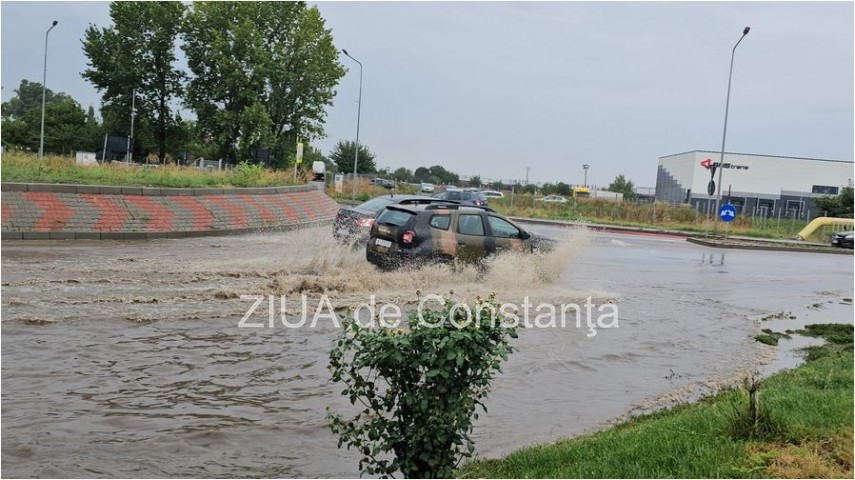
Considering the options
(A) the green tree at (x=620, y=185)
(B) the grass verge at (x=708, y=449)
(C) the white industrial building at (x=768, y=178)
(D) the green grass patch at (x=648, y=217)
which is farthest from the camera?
(A) the green tree at (x=620, y=185)

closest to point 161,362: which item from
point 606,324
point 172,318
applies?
point 172,318

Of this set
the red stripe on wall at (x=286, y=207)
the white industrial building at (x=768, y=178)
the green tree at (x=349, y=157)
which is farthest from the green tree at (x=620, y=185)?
the red stripe on wall at (x=286, y=207)

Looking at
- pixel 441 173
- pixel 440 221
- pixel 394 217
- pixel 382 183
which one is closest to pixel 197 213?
pixel 394 217

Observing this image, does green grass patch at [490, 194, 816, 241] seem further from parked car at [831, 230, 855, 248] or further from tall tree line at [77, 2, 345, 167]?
tall tree line at [77, 2, 345, 167]

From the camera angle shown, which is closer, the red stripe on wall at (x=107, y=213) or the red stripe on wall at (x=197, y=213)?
the red stripe on wall at (x=107, y=213)

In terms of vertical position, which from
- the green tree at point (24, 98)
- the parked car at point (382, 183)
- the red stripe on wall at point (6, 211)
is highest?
the green tree at point (24, 98)

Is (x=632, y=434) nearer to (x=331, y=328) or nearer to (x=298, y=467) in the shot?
(x=298, y=467)

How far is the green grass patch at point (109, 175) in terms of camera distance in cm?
2197

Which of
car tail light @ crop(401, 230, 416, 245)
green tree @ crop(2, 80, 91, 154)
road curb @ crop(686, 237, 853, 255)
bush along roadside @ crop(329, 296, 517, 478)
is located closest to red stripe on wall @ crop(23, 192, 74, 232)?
car tail light @ crop(401, 230, 416, 245)

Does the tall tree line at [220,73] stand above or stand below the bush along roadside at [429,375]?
above

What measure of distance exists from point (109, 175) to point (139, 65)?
129ft

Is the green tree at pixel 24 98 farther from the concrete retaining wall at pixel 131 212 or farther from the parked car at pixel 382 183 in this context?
the concrete retaining wall at pixel 131 212

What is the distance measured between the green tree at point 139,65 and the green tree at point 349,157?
50.6ft

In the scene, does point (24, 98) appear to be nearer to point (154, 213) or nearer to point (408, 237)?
point (154, 213)
